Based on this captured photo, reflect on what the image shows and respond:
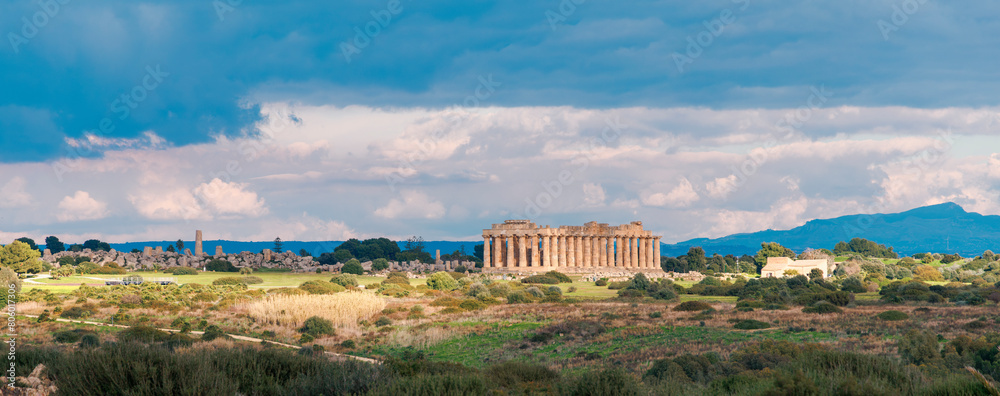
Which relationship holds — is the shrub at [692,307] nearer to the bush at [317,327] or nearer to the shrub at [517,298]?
the shrub at [517,298]

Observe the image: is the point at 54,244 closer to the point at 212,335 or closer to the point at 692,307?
the point at 212,335

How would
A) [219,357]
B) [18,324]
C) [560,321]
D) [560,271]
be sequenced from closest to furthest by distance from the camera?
[219,357], [18,324], [560,321], [560,271]

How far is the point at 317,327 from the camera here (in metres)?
46.3

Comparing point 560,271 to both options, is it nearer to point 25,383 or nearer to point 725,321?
point 725,321

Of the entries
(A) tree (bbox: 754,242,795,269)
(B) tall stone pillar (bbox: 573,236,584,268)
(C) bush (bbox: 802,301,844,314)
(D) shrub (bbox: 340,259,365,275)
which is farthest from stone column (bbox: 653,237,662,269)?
(C) bush (bbox: 802,301,844,314)

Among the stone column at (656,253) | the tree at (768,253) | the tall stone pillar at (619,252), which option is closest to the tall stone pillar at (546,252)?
the tall stone pillar at (619,252)

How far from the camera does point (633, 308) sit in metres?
57.8

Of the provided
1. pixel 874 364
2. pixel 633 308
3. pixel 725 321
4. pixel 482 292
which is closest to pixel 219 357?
pixel 874 364

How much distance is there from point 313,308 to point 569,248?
61124 millimetres

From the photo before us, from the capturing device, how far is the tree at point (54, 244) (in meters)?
142

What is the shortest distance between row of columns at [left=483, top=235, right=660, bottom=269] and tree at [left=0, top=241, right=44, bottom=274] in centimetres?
5610

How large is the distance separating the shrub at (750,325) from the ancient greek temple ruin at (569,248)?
6067 centimetres

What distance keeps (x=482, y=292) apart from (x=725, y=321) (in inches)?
1118

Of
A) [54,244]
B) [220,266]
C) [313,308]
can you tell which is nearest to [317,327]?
[313,308]
